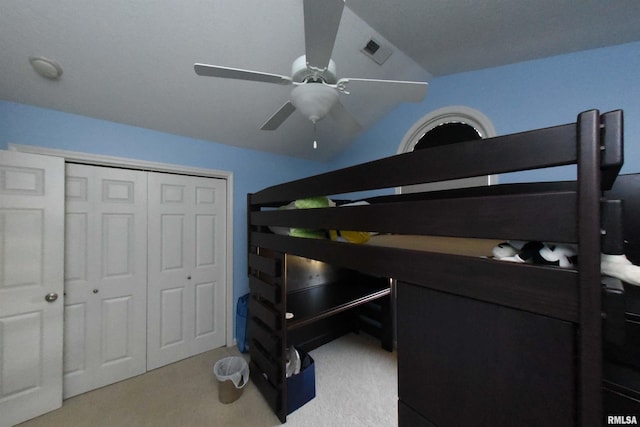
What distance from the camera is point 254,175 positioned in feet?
9.24

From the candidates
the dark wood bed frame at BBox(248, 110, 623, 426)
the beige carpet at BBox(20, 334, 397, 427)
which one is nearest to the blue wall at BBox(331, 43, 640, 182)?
the dark wood bed frame at BBox(248, 110, 623, 426)

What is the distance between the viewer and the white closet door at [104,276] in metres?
1.85

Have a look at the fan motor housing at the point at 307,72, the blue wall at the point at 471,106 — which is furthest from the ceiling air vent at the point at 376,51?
the fan motor housing at the point at 307,72

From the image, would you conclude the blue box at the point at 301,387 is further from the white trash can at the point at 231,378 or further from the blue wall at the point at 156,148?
the blue wall at the point at 156,148

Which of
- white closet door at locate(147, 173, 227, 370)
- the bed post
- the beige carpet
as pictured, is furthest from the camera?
white closet door at locate(147, 173, 227, 370)

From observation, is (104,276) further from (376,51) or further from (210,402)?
(376,51)

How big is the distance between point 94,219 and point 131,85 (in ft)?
3.98

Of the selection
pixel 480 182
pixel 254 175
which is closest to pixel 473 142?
pixel 480 182

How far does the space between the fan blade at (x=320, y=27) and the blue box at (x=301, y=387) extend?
211cm

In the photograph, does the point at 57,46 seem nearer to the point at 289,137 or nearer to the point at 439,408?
the point at 289,137

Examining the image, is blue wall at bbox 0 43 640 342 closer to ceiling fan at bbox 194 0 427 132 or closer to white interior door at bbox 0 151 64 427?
white interior door at bbox 0 151 64 427

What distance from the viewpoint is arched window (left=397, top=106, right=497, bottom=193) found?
2076mm

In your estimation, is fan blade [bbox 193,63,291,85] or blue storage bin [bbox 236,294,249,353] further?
blue storage bin [bbox 236,294,249,353]

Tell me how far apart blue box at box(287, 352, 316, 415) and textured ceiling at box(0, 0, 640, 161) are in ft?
6.95
